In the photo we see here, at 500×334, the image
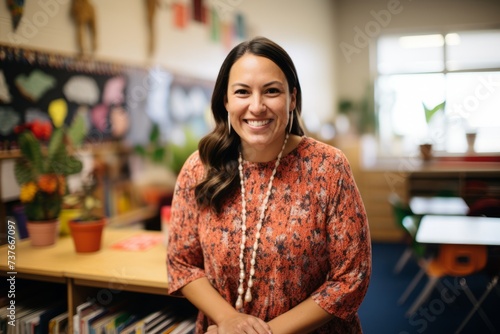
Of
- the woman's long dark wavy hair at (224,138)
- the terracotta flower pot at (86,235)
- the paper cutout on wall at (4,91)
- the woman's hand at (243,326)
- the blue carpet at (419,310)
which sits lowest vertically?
the blue carpet at (419,310)

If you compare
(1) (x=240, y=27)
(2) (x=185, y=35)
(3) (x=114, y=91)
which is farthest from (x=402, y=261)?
(3) (x=114, y=91)

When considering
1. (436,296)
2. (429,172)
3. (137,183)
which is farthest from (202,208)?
(429,172)

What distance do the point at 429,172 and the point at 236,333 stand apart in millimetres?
4817

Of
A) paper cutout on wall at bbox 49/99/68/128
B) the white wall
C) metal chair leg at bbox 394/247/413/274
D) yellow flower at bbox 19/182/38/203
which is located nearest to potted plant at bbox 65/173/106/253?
yellow flower at bbox 19/182/38/203

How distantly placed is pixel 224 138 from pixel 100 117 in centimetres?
163

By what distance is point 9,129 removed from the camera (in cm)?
220

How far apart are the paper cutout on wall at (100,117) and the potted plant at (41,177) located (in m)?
0.65

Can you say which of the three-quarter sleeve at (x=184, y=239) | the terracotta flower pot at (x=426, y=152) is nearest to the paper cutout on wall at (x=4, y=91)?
the three-quarter sleeve at (x=184, y=239)

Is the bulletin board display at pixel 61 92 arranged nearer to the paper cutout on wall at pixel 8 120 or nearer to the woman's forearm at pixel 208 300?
the paper cutout on wall at pixel 8 120

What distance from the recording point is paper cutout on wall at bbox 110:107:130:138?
2980mm

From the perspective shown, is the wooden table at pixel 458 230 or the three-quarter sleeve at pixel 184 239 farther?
the wooden table at pixel 458 230

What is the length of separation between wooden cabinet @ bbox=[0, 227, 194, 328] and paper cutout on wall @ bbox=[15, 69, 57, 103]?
0.79m

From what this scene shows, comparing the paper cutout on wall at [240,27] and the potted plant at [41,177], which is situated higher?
the paper cutout on wall at [240,27]

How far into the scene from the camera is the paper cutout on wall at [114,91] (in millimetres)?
2914
